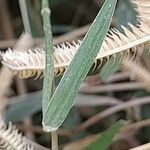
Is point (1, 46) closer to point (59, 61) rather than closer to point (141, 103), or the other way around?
point (141, 103)

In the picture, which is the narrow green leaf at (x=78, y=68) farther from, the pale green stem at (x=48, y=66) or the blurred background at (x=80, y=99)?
the blurred background at (x=80, y=99)

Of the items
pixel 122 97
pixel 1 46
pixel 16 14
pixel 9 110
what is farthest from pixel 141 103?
pixel 16 14

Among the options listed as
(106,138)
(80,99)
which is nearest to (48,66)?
(106,138)

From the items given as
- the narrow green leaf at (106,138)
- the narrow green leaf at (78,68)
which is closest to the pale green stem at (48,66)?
the narrow green leaf at (78,68)

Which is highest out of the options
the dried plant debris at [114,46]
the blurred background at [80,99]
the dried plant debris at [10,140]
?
the dried plant debris at [114,46]

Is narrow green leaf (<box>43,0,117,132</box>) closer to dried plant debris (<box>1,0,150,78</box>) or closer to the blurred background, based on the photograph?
dried plant debris (<box>1,0,150,78</box>)

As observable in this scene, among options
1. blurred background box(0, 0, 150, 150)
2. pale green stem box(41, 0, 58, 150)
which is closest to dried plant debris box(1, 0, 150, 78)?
pale green stem box(41, 0, 58, 150)
